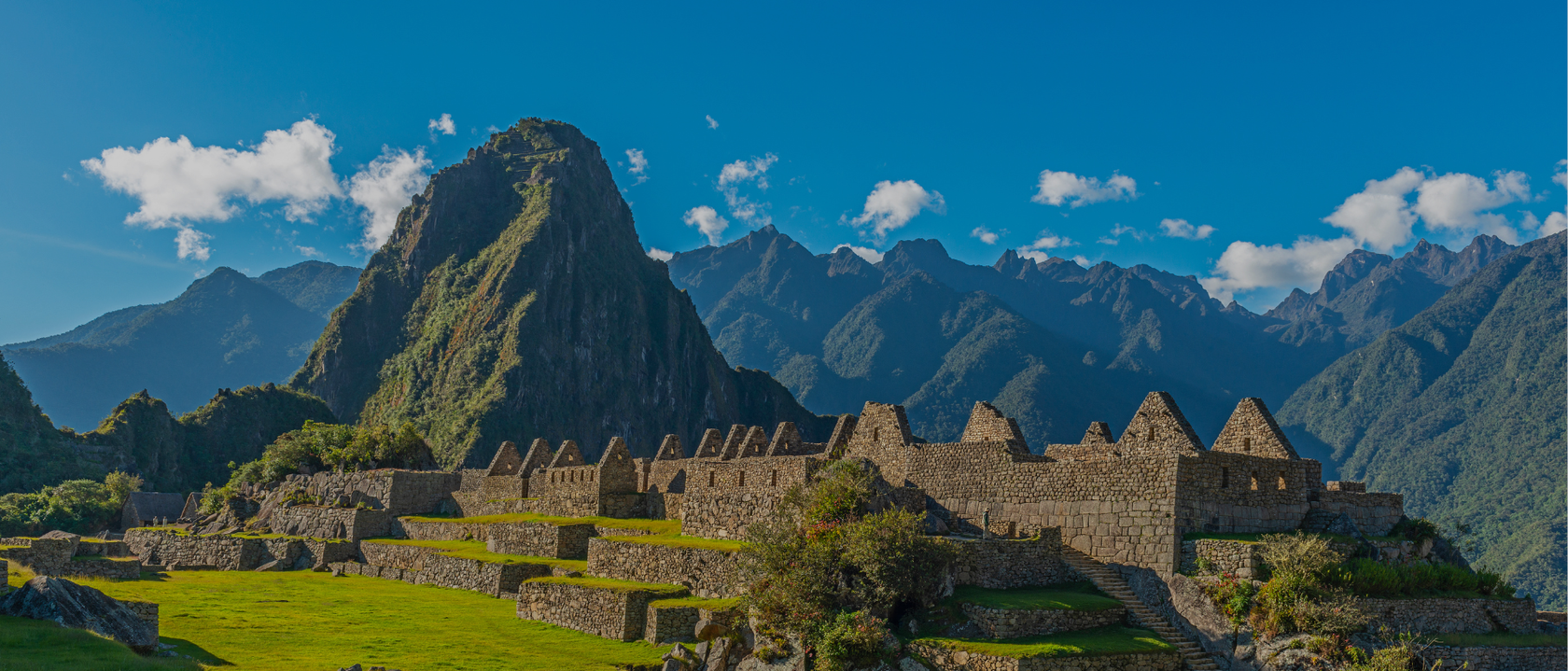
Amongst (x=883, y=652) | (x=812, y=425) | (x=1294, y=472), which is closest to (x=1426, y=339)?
(x=812, y=425)

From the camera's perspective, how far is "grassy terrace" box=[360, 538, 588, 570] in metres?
30.3

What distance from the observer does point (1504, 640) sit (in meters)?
18.3

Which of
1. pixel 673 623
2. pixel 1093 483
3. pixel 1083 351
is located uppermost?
A: pixel 1083 351

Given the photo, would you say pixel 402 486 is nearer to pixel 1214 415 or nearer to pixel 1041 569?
pixel 1041 569

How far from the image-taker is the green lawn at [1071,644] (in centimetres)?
1752

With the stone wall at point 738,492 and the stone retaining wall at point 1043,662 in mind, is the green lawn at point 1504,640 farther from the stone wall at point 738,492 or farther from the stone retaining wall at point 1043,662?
the stone wall at point 738,492

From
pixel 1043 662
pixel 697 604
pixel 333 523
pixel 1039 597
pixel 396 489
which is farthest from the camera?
pixel 396 489

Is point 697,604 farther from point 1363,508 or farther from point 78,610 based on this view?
point 1363,508

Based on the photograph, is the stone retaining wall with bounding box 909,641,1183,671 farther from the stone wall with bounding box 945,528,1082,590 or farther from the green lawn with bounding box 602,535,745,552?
the green lawn with bounding box 602,535,745,552

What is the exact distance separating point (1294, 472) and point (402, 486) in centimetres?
3979

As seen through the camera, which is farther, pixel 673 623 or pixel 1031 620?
pixel 673 623

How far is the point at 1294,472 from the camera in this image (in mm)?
21938

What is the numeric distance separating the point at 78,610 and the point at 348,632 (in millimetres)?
8101

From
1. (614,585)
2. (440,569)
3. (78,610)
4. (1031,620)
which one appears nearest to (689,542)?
(614,585)
